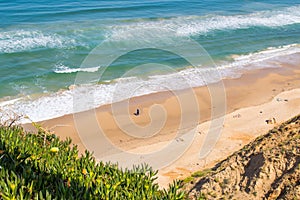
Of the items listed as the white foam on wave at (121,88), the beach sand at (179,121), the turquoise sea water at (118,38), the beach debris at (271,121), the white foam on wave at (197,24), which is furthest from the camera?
the white foam on wave at (197,24)

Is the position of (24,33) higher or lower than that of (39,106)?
higher

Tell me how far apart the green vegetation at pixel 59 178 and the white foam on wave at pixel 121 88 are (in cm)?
786

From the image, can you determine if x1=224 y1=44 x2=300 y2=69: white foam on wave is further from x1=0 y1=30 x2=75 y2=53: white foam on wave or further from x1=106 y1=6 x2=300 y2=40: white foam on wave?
x1=0 y1=30 x2=75 y2=53: white foam on wave

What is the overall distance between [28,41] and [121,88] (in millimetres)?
9037

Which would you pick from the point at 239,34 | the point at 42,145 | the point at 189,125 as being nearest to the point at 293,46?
the point at 239,34

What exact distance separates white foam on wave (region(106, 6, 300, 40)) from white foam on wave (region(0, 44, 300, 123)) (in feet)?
22.7

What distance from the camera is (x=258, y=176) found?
7473 millimetres

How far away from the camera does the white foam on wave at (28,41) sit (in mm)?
22302

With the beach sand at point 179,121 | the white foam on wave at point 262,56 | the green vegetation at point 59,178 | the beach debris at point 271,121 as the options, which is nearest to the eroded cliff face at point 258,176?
the green vegetation at point 59,178

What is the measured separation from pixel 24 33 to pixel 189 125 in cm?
1518

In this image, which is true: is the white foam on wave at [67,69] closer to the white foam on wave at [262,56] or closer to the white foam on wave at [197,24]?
the white foam on wave at [197,24]

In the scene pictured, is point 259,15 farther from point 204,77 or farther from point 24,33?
point 24,33

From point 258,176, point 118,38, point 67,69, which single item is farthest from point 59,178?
point 118,38

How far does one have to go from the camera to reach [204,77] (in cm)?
1884
